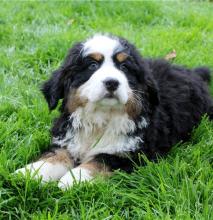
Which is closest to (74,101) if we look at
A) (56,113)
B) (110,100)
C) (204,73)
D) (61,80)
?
(61,80)

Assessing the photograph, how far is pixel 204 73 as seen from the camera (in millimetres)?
5469

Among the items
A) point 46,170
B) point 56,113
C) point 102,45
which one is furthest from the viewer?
point 56,113

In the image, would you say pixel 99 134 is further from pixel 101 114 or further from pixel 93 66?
pixel 93 66

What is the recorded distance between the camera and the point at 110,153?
3.95 meters

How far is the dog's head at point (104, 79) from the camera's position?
3.68 m

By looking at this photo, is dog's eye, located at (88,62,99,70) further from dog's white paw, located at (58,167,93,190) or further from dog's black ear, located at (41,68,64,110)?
dog's white paw, located at (58,167,93,190)

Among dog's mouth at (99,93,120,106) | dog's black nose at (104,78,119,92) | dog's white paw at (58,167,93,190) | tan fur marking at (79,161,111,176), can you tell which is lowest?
tan fur marking at (79,161,111,176)

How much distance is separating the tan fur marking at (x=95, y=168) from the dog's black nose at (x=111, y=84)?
1.97 feet

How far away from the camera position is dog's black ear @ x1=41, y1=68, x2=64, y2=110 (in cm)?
403

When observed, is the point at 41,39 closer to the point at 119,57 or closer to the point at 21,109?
the point at 21,109

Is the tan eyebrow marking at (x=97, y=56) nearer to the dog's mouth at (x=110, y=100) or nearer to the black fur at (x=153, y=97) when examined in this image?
the black fur at (x=153, y=97)

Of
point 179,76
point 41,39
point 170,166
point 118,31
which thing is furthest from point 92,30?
point 170,166

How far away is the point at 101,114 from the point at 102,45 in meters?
0.54

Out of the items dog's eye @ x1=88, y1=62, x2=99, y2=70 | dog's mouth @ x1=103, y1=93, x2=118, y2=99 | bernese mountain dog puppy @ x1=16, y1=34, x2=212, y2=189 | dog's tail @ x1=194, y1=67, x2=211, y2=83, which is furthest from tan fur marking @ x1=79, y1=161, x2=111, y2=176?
dog's tail @ x1=194, y1=67, x2=211, y2=83
